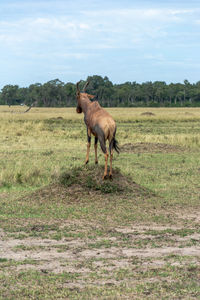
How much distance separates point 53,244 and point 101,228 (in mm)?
1256

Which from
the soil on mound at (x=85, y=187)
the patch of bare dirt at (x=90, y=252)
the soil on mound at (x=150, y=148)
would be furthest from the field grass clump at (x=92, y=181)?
the soil on mound at (x=150, y=148)

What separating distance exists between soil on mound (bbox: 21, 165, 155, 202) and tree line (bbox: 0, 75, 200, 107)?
310 feet

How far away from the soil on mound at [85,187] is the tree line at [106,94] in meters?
94.4

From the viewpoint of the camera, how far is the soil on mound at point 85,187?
36.4 ft

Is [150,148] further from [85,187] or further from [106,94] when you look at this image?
[106,94]

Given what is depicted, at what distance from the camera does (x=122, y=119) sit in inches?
2068

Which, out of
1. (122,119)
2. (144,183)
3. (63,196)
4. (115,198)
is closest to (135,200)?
(115,198)

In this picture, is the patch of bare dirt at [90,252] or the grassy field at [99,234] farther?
the patch of bare dirt at [90,252]

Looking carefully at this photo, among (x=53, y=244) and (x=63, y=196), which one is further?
(x=63, y=196)

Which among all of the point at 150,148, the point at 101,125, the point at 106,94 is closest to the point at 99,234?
the point at 101,125

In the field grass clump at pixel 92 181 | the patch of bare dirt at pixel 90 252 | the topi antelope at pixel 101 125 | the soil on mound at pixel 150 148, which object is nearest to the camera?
the patch of bare dirt at pixel 90 252

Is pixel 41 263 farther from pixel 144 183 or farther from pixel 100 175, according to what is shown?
pixel 144 183

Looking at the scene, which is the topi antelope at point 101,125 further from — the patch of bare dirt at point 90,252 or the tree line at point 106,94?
the tree line at point 106,94

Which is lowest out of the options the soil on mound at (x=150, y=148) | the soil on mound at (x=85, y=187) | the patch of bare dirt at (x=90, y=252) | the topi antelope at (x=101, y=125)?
the patch of bare dirt at (x=90, y=252)
